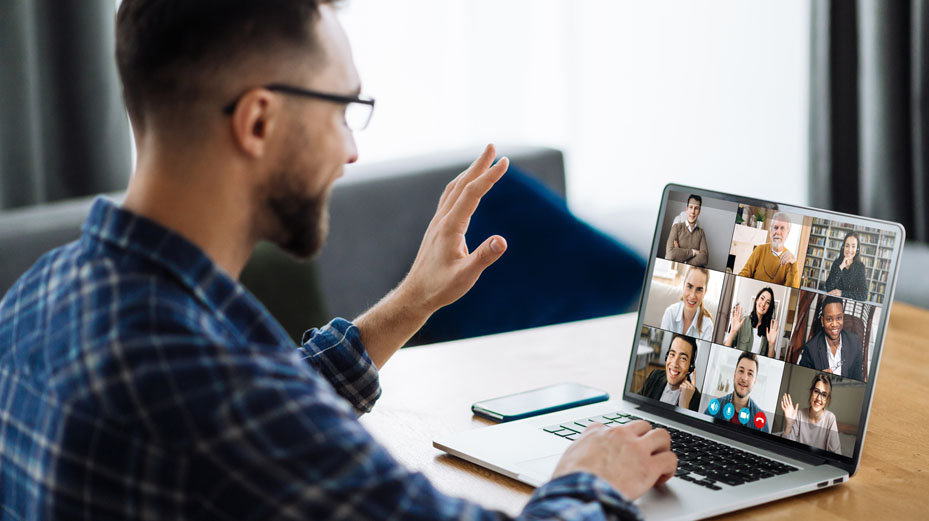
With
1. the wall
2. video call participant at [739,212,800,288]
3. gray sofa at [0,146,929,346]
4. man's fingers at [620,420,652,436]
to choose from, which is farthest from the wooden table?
the wall

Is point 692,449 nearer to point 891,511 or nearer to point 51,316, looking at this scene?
point 891,511

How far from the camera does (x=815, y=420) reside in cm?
106

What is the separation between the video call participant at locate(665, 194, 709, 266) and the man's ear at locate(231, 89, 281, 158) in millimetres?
568

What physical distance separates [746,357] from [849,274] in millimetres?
146

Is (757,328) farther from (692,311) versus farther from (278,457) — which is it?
(278,457)

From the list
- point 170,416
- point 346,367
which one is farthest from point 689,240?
point 170,416

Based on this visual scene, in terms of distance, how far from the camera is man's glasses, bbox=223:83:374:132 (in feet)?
2.67

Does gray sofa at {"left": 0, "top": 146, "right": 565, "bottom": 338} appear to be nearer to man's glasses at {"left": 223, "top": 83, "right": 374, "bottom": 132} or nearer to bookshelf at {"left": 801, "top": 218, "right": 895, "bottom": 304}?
man's glasses at {"left": 223, "top": 83, "right": 374, "bottom": 132}

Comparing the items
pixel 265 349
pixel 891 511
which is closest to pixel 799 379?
pixel 891 511

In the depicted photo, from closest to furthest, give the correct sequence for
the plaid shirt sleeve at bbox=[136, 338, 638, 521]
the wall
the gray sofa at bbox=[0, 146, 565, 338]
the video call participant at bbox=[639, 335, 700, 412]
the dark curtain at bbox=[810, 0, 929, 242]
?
the plaid shirt sleeve at bbox=[136, 338, 638, 521]
the video call participant at bbox=[639, 335, 700, 412]
the gray sofa at bbox=[0, 146, 565, 338]
the wall
the dark curtain at bbox=[810, 0, 929, 242]

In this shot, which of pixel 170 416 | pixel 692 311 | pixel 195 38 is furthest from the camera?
pixel 692 311

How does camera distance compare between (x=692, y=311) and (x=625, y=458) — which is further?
(x=692, y=311)

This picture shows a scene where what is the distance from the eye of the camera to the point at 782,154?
3.78 m

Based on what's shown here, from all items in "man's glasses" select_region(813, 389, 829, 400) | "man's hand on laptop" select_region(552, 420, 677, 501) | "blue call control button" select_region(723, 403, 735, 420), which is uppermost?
"man's glasses" select_region(813, 389, 829, 400)
